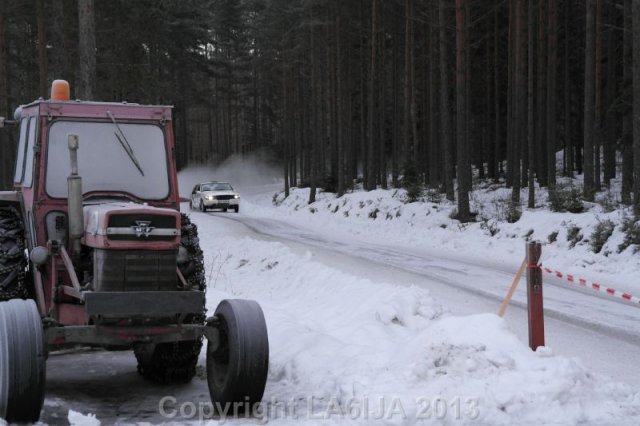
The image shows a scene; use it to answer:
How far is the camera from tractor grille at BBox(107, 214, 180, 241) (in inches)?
237

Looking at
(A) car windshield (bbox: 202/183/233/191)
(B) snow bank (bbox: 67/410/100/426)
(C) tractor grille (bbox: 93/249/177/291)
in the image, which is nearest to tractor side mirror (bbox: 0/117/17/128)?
(C) tractor grille (bbox: 93/249/177/291)

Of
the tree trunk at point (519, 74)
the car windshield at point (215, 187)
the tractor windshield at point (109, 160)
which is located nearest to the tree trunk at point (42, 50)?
the car windshield at point (215, 187)

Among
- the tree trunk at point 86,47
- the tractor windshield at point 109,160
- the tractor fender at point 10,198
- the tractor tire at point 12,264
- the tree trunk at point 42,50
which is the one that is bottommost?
the tractor tire at point 12,264

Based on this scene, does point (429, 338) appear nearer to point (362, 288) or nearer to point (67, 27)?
point (362, 288)

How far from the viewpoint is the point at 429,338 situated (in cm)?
703

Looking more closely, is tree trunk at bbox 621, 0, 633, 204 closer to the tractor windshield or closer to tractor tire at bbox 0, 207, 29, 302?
the tractor windshield

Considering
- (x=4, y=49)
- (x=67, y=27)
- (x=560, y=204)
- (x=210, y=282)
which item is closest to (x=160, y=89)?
(x=67, y=27)

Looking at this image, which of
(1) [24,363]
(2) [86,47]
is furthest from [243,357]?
(2) [86,47]

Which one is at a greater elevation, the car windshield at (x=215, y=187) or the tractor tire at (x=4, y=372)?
the car windshield at (x=215, y=187)

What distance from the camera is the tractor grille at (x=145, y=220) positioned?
6008mm

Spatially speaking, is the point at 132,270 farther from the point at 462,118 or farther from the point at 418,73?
the point at 418,73

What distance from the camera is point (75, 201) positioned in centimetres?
620

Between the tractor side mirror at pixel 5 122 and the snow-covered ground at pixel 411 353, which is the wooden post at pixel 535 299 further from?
the tractor side mirror at pixel 5 122

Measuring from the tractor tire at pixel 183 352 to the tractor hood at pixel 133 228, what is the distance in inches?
29.8
